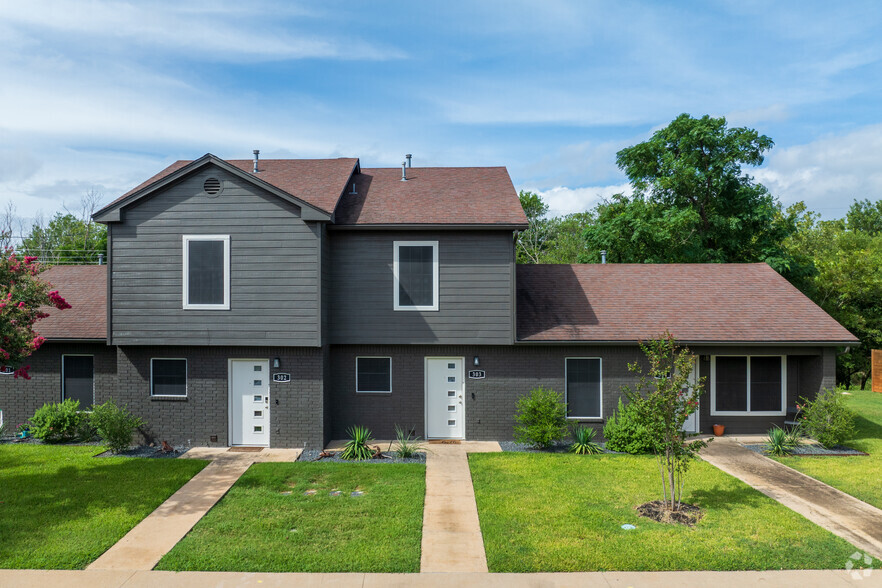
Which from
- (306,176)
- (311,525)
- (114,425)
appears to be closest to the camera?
(311,525)

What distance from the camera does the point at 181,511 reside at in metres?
8.35

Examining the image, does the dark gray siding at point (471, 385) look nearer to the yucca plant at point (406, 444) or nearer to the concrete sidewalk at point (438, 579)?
the yucca plant at point (406, 444)

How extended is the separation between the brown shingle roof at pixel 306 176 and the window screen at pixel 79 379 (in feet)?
13.5

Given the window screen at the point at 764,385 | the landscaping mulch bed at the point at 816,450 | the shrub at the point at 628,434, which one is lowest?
the landscaping mulch bed at the point at 816,450

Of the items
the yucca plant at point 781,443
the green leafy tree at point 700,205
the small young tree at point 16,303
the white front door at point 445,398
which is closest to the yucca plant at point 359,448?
the white front door at point 445,398

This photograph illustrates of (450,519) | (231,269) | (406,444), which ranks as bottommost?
(450,519)

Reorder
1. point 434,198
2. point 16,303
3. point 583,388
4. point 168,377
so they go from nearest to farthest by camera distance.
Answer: point 16,303
point 168,377
point 583,388
point 434,198

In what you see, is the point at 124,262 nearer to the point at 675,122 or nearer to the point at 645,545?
the point at 645,545

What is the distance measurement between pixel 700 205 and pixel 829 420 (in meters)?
12.0

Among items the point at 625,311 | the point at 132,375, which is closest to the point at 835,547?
the point at 625,311

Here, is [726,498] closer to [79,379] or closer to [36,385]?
[79,379]

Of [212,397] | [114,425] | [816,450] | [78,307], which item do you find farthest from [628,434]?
[78,307]

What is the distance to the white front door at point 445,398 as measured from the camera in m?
12.9

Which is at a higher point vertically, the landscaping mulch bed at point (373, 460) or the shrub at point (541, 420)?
the shrub at point (541, 420)
